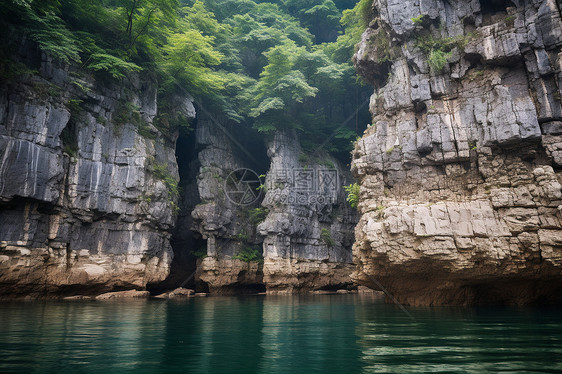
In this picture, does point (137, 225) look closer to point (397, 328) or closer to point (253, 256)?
point (253, 256)

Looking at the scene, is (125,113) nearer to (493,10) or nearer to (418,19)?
(418,19)

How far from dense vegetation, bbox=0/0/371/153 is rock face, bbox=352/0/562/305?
251 inches

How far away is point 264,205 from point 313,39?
17892 millimetres

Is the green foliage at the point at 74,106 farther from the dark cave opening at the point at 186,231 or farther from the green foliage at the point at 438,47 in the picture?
the green foliage at the point at 438,47

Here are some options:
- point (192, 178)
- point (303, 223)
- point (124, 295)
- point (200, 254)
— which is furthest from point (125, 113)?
point (303, 223)

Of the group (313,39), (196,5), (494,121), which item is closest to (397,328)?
(494,121)

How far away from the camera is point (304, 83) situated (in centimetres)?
2639

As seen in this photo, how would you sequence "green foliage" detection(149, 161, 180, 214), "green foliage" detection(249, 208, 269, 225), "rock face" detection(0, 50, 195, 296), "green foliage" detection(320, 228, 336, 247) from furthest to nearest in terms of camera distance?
"green foliage" detection(249, 208, 269, 225), "green foliage" detection(320, 228, 336, 247), "green foliage" detection(149, 161, 180, 214), "rock face" detection(0, 50, 195, 296)

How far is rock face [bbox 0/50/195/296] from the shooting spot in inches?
666

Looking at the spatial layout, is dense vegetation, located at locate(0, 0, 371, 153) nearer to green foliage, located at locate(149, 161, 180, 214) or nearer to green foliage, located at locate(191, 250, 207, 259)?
green foliage, located at locate(149, 161, 180, 214)

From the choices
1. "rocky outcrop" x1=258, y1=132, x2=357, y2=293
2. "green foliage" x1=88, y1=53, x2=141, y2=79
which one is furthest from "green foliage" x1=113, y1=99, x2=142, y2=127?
"rocky outcrop" x1=258, y1=132, x2=357, y2=293

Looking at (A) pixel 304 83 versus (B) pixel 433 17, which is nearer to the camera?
(B) pixel 433 17

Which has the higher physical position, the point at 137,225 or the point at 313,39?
the point at 313,39

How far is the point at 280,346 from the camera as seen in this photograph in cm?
610
